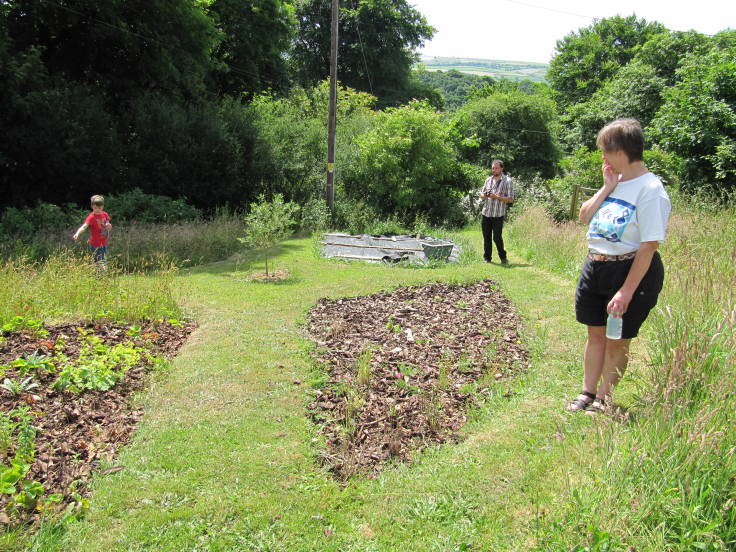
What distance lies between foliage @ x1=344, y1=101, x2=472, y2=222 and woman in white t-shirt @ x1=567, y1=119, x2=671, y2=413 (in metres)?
14.0

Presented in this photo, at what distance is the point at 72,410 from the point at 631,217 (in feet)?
14.3

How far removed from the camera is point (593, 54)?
41094mm

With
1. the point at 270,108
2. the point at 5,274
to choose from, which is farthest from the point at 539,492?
the point at 270,108

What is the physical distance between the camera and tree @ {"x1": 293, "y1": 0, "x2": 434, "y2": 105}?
36.9m

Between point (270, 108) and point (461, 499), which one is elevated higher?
point (270, 108)

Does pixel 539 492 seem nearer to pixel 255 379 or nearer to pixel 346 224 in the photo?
pixel 255 379

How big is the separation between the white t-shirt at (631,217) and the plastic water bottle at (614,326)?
424 millimetres

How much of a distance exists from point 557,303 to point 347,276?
156 inches

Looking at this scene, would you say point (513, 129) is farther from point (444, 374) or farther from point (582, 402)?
point (582, 402)

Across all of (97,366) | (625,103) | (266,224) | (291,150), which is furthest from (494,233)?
(625,103)

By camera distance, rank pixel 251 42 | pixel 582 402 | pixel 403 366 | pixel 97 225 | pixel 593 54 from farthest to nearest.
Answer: pixel 593 54 < pixel 251 42 < pixel 97 225 < pixel 403 366 < pixel 582 402

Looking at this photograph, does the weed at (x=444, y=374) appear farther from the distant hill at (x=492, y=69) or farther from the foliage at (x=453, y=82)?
the foliage at (x=453, y=82)

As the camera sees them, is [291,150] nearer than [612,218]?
No

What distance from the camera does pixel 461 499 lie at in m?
3.27
